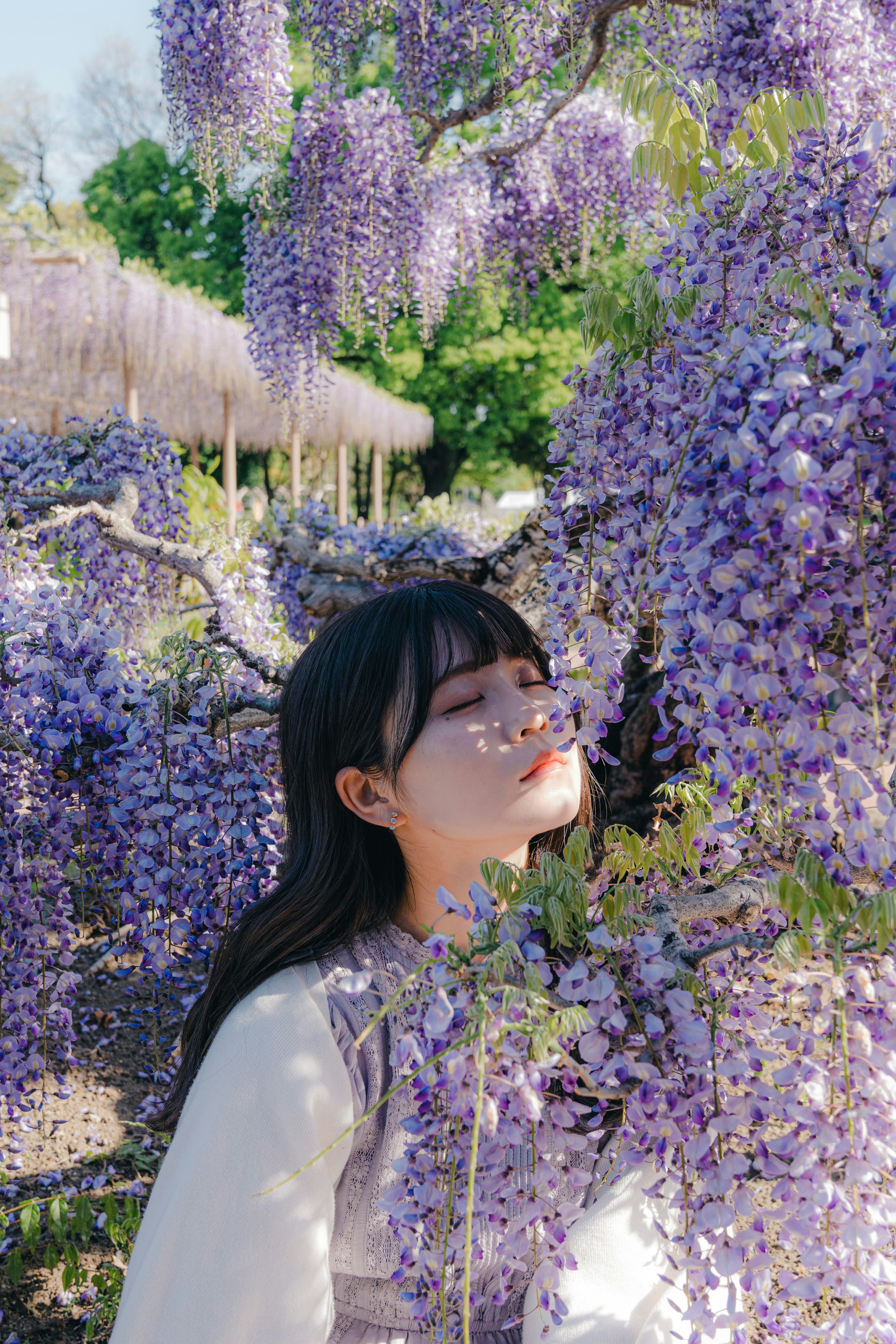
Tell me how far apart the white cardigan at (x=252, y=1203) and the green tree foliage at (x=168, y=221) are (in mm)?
16605

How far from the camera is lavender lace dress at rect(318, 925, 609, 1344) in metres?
1.27

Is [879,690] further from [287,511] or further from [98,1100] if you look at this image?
[287,511]

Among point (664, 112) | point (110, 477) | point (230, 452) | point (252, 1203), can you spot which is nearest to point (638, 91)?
point (664, 112)

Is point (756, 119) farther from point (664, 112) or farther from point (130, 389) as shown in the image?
point (130, 389)

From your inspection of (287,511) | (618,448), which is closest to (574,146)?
(287,511)

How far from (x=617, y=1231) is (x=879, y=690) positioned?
3.12ft

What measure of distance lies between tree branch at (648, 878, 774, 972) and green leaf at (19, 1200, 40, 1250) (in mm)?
1814

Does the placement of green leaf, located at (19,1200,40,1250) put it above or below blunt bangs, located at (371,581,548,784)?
below

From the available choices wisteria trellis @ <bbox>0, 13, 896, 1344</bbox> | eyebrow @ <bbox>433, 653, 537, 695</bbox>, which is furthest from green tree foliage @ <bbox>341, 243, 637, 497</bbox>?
wisteria trellis @ <bbox>0, 13, 896, 1344</bbox>

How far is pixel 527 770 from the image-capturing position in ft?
4.33

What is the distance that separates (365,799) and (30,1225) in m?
1.52

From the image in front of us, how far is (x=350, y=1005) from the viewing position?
A: 51.1 inches

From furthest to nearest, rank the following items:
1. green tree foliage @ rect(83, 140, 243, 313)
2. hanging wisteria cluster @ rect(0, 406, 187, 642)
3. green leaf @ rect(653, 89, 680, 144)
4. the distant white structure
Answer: the distant white structure, green tree foliage @ rect(83, 140, 243, 313), hanging wisteria cluster @ rect(0, 406, 187, 642), green leaf @ rect(653, 89, 680, 144)

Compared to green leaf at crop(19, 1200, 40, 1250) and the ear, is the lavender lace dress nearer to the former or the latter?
the ear
